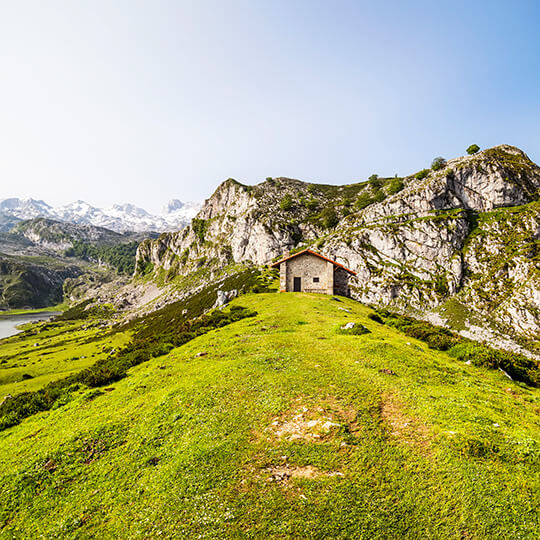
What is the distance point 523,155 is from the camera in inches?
4680

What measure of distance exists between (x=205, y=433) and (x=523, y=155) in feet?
565

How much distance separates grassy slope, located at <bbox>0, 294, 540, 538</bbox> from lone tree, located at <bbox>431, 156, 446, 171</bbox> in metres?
145

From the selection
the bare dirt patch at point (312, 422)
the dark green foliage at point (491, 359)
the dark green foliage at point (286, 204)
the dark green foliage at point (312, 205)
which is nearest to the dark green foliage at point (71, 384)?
the bare dirt patch at point (312, 422)

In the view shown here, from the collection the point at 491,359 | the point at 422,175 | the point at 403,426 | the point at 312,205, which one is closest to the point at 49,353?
the point at 403,426

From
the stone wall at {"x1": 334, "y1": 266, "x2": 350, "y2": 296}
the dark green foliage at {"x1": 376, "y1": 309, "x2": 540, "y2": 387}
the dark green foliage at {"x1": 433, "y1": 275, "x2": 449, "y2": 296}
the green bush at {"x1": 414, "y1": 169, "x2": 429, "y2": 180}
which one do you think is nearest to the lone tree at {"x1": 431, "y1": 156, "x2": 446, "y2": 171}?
the green bush at {"x1": 414, "y1": 169, "x2": 429, "y2": 180}

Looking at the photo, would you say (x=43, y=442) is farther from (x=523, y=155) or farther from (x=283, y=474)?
(x=523, y=155)

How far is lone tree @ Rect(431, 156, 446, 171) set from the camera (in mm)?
128500

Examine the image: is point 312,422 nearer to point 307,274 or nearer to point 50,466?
point 50,466

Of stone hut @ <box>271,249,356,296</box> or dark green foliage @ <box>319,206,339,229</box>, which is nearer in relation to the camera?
stone hut @ <box>271,249,356,296</box>

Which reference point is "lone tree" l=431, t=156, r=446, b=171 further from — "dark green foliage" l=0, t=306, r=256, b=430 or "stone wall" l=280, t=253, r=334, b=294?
"dark green foliage" l=0, t=306, r=256, b=430

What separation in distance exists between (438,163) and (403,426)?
15702 centimetres

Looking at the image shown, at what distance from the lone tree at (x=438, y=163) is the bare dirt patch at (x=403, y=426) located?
496 feet

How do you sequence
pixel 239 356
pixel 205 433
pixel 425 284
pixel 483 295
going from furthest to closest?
1. pixel 425 284
2. pixel 483 295
3. pixel 239 356
4. pixel 205 433

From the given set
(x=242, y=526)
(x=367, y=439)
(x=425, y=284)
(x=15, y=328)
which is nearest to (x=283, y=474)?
(x=242, y=526)
